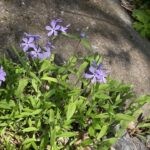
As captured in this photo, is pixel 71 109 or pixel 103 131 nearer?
pixel 71 109

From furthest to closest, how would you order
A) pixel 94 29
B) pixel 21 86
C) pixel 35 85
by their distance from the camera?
pixel 94 29
pixel 35 85
pixel 21 86

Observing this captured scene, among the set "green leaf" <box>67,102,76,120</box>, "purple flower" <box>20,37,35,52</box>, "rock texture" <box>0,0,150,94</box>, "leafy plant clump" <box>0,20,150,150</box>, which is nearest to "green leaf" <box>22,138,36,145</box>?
"leafy plant clump" <box>0,20,150,150</box>

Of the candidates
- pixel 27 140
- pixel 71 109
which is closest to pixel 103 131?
pixel 71 109

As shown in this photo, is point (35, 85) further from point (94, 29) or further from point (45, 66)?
point (94, 29)

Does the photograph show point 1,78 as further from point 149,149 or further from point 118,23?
point 118,23

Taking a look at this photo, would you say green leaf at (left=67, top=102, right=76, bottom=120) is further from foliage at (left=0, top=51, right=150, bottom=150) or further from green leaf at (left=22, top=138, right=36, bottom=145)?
green leaf at (left=22, top=138, right=36, bottom=145)

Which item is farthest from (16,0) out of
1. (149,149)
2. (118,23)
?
(149,149)
